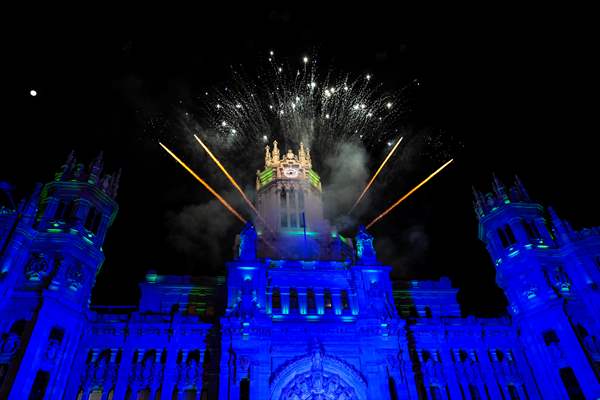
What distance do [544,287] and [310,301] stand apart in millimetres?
19659

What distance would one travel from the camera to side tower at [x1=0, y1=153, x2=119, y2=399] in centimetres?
3058

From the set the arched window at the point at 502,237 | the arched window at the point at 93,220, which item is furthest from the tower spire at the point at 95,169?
the arched window at the point at 502,237

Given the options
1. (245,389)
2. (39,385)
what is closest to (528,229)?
(245,389)

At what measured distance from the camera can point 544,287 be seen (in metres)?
38.3

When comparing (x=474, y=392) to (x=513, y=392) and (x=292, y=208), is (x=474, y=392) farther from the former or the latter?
(x=292, y=208)

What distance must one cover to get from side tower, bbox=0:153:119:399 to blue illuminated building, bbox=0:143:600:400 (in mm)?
101

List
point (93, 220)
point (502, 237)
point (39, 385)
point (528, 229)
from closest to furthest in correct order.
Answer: point (39, 385)
point (93, 220)
point (528, 229)
point (502, 237)

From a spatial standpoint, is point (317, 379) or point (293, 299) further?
point (293, 299)

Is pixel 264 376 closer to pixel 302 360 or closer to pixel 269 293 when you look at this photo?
pixel 302 360

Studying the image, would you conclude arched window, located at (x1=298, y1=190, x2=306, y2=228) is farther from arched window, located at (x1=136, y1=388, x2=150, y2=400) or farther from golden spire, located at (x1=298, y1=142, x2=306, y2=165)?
arched window, located at (x1=136, y1=388, x2=150, y2=400)

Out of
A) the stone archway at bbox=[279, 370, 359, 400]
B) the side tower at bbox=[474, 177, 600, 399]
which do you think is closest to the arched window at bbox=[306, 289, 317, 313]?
the stone archway at bbox=[279, 370, 359, 400]

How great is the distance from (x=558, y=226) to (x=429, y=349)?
16.9 meters

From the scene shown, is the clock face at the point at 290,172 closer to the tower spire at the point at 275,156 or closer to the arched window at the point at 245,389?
the tower spire at the point at 275,156

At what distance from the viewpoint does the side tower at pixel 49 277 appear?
30.6 m
